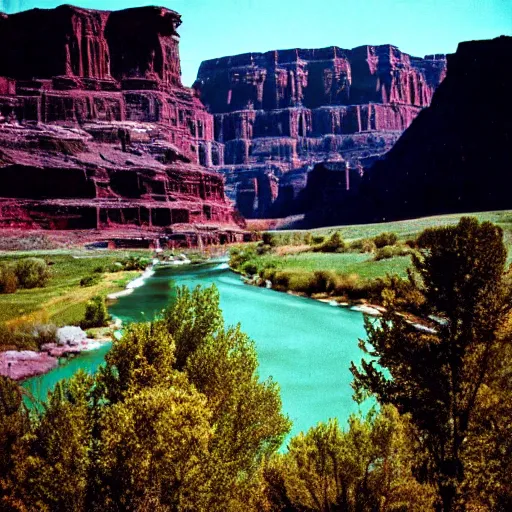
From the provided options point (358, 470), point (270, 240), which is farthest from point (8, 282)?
point (270, 240)


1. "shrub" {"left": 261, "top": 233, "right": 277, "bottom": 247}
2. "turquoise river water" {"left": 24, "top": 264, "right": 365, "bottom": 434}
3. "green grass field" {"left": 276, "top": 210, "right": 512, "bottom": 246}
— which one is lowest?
"turquoise river water" {"left": 24, "top": 264, "right": 365, "bottom": 434}

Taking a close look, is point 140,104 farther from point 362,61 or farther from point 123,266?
point 362,61

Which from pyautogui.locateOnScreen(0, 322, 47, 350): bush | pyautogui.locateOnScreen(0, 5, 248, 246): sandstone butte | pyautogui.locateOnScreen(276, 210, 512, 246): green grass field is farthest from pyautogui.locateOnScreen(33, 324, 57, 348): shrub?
pyautogui.locateOnScreen(0, 5, 248, 246): sandstone butte

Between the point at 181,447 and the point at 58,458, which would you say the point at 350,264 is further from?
the point at 181,447

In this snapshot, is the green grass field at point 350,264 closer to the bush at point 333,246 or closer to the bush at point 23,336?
the bush at point 333,246

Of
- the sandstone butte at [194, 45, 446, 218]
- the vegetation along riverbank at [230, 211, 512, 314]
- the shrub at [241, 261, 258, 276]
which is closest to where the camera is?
the vegetation along riverbank at [230, 211, 512, 314]

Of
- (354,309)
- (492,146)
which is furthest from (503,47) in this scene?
(354,309)

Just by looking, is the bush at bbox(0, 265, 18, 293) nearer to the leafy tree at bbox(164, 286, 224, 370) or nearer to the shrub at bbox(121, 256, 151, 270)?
the leafy tree at bbox(164, 286, 224, 370)
